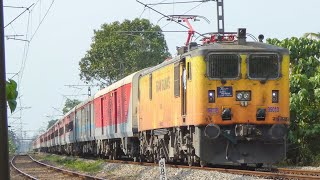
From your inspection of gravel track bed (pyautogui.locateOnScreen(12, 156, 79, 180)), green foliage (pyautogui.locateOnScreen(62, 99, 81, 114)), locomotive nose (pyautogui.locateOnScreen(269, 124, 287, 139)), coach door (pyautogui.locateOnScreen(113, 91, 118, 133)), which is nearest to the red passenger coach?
coach door (pyautogui.locateOnScreen(113, 91, 118, 133))

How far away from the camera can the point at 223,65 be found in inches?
584

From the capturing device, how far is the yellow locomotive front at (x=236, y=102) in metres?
14.5

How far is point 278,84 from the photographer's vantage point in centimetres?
1488

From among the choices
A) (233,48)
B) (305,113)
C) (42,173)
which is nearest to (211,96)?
(233,48)

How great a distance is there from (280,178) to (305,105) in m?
8.55

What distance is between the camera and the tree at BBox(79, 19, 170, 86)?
54500 millimetres

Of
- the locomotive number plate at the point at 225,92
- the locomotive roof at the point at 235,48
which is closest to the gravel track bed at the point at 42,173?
the locomotive number plate at the point at 225,92

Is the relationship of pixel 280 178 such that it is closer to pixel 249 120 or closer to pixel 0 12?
pixel 249 120

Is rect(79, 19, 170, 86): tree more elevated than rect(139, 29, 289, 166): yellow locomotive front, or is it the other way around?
rect(79, 19, 170, 86): tree

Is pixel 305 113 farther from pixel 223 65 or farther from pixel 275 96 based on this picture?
pixel 223 65

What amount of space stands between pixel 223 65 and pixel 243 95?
83 cm

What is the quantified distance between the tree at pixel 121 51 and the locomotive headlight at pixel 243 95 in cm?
3886

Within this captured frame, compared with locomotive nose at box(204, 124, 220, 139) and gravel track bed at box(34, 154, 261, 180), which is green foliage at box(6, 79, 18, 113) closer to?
gravel track bed at box(34, 154, 261, 180)

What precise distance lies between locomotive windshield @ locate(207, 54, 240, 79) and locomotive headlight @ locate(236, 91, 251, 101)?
408 mm
